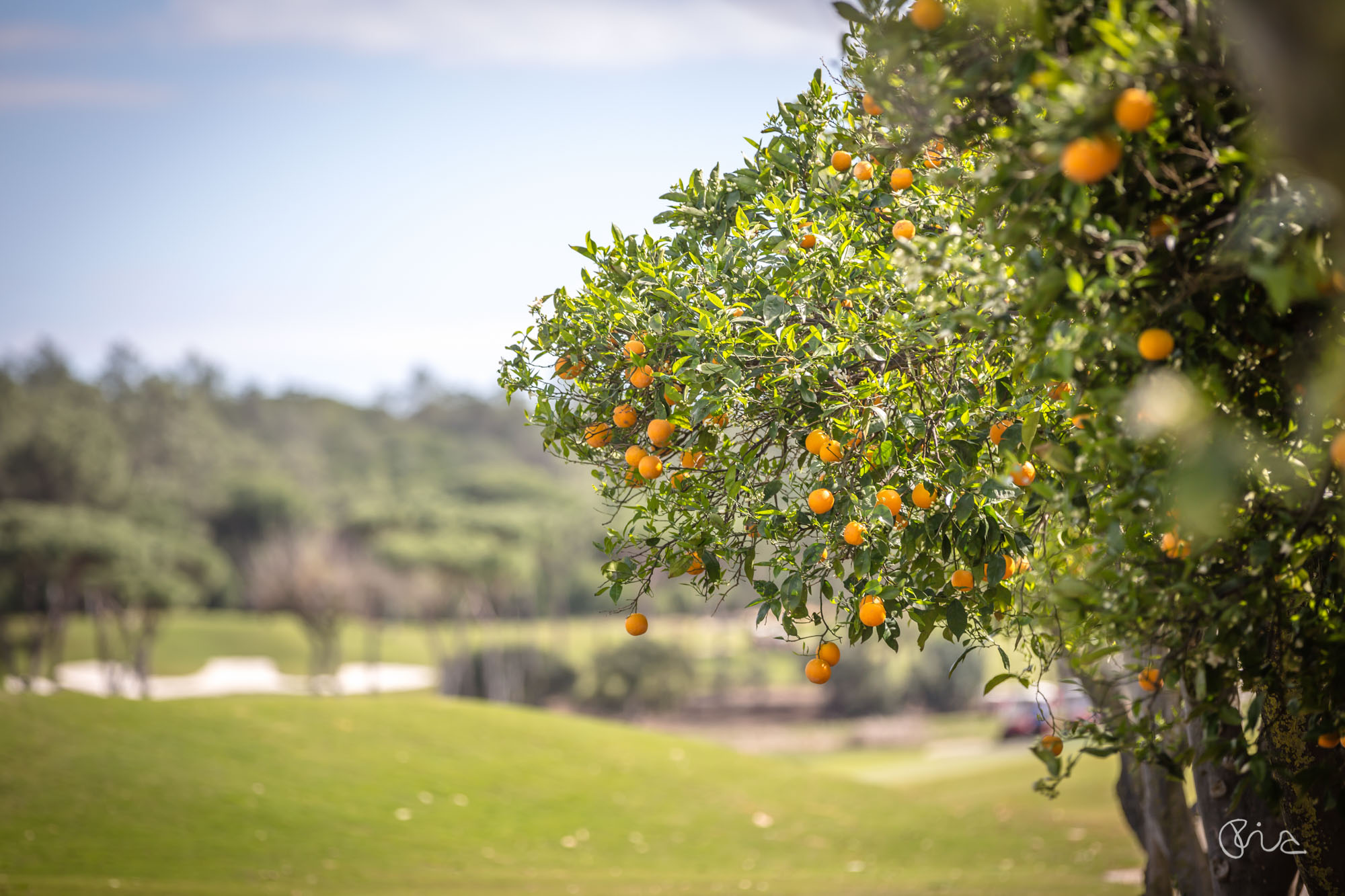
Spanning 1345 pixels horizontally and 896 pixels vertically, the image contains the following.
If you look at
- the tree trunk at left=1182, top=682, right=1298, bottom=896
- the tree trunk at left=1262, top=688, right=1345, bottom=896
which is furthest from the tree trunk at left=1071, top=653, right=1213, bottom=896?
the tree trunk at left=1262, top=688, right=1345, bottom=896

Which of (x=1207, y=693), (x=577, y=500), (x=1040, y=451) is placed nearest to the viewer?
(x=1207, y=693)

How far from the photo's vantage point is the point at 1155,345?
5.96ft

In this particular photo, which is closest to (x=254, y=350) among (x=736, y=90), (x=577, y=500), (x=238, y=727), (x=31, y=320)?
(x=31, y=320)

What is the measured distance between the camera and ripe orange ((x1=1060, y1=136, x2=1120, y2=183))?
1.58 m

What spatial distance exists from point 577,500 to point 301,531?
35.5 feet

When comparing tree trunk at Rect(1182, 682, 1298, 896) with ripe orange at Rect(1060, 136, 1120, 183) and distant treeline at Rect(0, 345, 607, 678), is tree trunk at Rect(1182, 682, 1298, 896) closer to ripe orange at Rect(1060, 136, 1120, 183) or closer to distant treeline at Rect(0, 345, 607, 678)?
ripe orange at Rect(1060, 136, 1120, 183)

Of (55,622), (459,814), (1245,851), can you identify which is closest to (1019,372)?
(1245,851)

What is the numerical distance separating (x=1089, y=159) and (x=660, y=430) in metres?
1.54

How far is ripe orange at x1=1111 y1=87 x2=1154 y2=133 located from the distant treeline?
19863 millimetres

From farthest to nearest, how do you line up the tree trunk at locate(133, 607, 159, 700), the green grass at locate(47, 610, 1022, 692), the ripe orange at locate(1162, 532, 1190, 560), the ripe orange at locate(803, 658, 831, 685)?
the green grass at locate(47, 610, 1022, 692)
the tree trunk at locate(133, 607, 159, 700)
the ripe orange at locate(803, 658, 831, 685)
the ripe orange at locate(1162, 532, 1190, 560)

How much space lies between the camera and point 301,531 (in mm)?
30344

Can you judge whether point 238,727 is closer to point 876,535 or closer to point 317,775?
point 317,775

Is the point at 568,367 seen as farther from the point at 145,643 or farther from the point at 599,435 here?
the point at 145,643

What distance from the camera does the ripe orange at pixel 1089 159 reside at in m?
1.58
